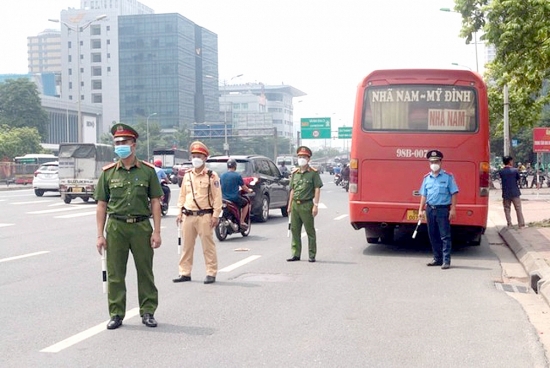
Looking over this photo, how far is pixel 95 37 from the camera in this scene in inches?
5359

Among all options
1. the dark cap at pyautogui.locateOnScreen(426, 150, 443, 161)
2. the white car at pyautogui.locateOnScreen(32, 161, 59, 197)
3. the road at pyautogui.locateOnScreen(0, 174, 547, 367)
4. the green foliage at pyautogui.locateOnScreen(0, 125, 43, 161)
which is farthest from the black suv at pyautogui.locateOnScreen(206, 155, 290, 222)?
the green foliage at pyautogui.locateOnScreen(0, 125, 43, 161)

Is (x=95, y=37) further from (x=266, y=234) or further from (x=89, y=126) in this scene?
(x=266, y=234)

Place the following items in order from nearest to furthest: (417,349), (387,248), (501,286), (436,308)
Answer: (417,349) → (436,308) → (501,286) → (387,248)

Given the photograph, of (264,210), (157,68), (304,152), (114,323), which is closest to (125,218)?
(114,323)

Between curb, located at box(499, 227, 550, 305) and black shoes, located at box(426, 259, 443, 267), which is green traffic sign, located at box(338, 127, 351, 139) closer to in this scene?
curb, located at box(499, 227, 550, 305)

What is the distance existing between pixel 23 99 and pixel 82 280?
8776cm

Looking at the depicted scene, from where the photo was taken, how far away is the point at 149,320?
310 inches

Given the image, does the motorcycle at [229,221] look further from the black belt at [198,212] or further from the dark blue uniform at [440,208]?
the black belt at [198,212]

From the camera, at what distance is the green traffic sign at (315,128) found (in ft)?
252

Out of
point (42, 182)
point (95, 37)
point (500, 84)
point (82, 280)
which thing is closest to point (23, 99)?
point (95, 37)

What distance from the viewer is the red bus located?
547 inches

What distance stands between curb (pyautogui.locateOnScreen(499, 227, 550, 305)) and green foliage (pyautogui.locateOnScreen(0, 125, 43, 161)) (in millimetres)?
59511

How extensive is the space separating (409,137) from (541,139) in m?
18.6

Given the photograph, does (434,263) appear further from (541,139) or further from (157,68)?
(157,68)
